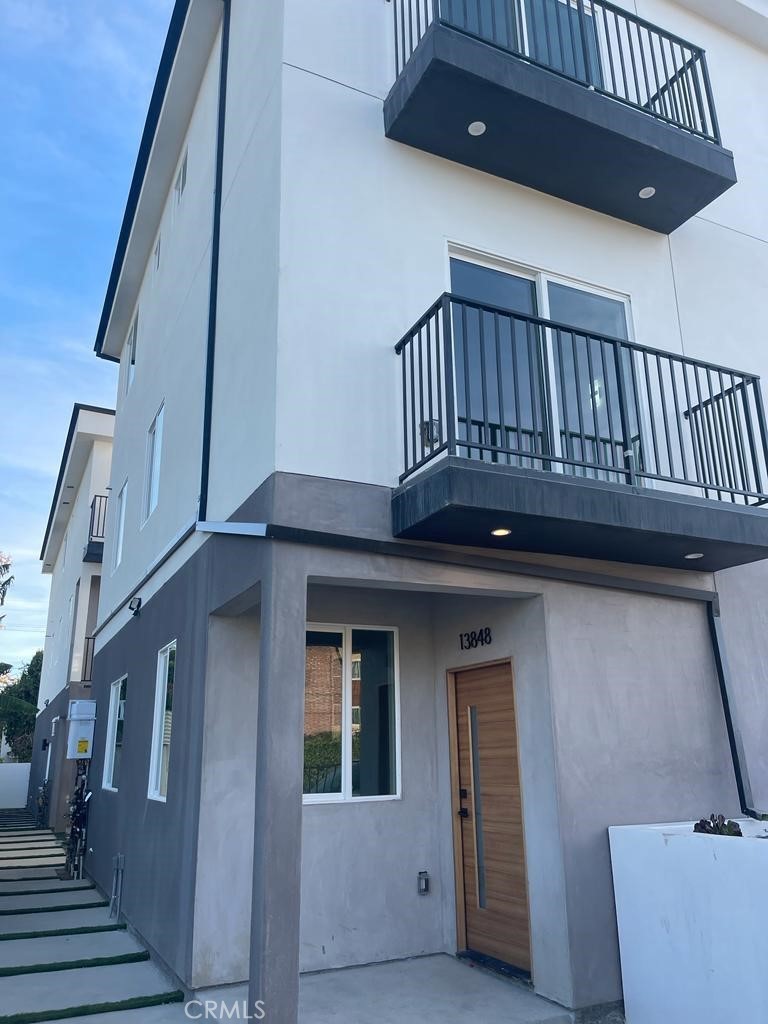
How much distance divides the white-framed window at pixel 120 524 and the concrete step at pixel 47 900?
4264 mm

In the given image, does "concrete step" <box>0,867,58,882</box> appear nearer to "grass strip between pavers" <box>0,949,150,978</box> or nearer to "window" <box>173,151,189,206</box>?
"grass strip between pavers" <box>0,949,150,978</box>

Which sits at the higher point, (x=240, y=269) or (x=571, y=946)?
(x=240, y=269)

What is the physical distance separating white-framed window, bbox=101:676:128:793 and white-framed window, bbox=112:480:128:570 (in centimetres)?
192

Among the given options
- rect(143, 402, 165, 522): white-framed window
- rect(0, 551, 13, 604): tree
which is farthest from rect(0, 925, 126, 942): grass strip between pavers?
rect(0, 551, 13, 604): tree

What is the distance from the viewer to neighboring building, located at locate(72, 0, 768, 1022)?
4742 mm

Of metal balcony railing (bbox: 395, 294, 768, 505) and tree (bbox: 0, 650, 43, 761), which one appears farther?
tree (bbox: 0, 650, 43, 761)

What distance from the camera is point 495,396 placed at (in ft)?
18.9

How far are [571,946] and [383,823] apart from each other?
173 centimetres

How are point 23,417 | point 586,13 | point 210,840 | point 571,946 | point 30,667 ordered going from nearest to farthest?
1. point 571,946
2. point 210,840
3. point 586,13
4. point 23,417
5. point 30,667

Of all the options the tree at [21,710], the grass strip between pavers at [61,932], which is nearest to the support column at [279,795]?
the grass strip between pavers at [61,932]

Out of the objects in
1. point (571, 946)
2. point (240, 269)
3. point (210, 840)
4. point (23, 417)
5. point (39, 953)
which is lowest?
point (39, 953)

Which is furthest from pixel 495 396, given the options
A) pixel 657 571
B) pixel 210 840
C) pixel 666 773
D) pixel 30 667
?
pixel 30 667

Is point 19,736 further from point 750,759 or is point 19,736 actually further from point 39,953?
point 750,759

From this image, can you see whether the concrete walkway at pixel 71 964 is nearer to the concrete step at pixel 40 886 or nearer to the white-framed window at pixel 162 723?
the concrete step at pixel 40 886
